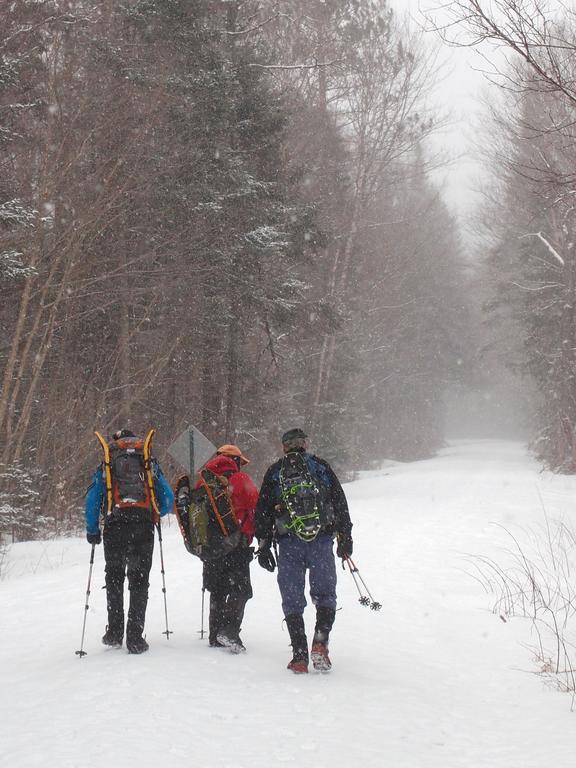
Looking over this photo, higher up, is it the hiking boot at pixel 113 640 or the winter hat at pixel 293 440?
the winter hat at pixel 293 440

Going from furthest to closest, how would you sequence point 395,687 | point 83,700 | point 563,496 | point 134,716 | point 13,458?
point 563,496, point 13,458, point 395,687, point 83,700, point 134,716

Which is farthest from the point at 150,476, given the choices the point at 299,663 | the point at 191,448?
the point at 191,448

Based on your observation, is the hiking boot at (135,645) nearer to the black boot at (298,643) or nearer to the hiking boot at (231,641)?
the hiking boot at (231,641)

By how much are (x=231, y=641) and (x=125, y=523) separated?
131cm

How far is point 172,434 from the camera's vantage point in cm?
1955

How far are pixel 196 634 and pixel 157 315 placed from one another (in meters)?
12.9

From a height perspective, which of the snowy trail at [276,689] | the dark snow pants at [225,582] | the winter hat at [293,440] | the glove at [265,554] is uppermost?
the winter hat at [293,440]

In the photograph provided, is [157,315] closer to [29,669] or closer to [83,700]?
[29,669]

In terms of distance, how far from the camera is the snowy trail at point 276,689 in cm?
457

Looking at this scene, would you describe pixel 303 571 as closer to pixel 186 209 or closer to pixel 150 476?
pixel 150 476

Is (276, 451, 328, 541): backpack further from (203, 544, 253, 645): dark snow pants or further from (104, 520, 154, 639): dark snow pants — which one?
(104, 520, 154, 639): dark snow pants

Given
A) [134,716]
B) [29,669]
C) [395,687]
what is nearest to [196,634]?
[29,669]

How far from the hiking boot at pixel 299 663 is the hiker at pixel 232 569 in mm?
723

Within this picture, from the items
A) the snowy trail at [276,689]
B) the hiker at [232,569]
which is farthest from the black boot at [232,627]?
the snowy trail at [276,689]
